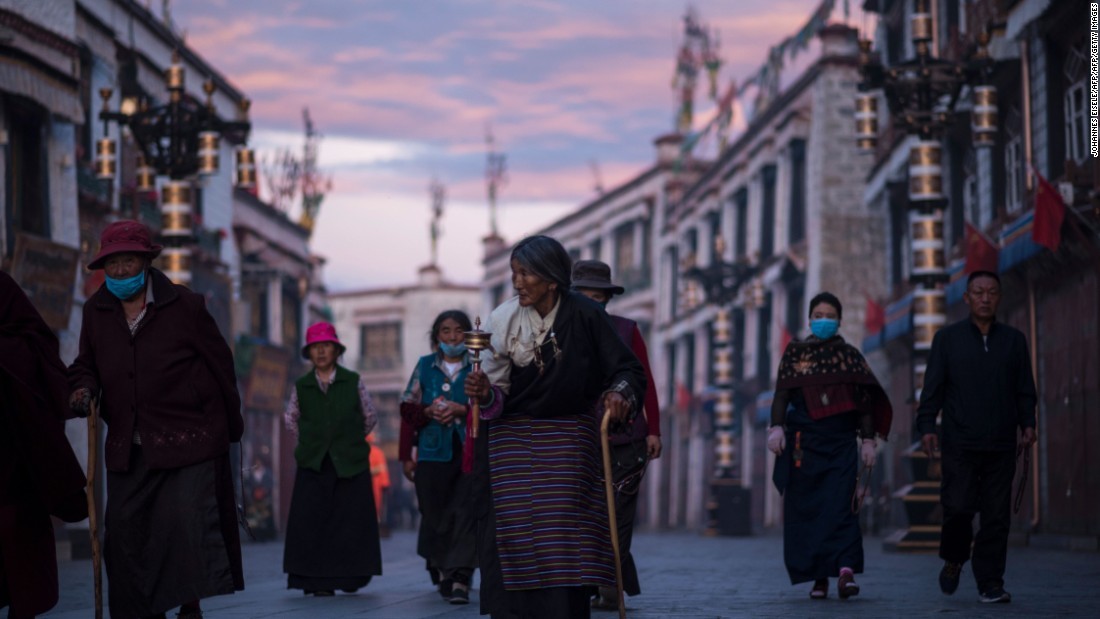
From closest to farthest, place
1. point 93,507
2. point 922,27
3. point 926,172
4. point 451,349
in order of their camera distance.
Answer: point 93,507
point 451,349
point 922,27
point 926,172

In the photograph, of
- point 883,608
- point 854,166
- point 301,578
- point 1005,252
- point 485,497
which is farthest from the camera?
point 854,166

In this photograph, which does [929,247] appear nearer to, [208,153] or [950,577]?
[208,153]

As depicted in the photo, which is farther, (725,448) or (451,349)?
(725,448)

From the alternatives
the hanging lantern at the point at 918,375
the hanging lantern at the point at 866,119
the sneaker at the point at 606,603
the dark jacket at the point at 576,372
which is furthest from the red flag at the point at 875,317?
the dark jacket at the point at 576,372

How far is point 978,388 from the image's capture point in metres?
10.9

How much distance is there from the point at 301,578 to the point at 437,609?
1.79 m

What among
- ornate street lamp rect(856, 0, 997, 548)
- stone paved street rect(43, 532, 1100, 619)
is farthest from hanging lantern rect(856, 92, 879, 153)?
stone paved street rect(43, 532, 1100, 619)

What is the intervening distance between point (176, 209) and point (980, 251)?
32.7 ft

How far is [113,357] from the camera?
8398 millimetres

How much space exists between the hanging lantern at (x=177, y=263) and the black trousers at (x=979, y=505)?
13.3m

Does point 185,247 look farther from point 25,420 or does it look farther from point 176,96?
point 25,420

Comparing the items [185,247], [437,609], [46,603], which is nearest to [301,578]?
[437,609]

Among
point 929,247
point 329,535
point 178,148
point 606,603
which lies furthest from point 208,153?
point 606,603

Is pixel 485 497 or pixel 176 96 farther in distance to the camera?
pixel 176 96
